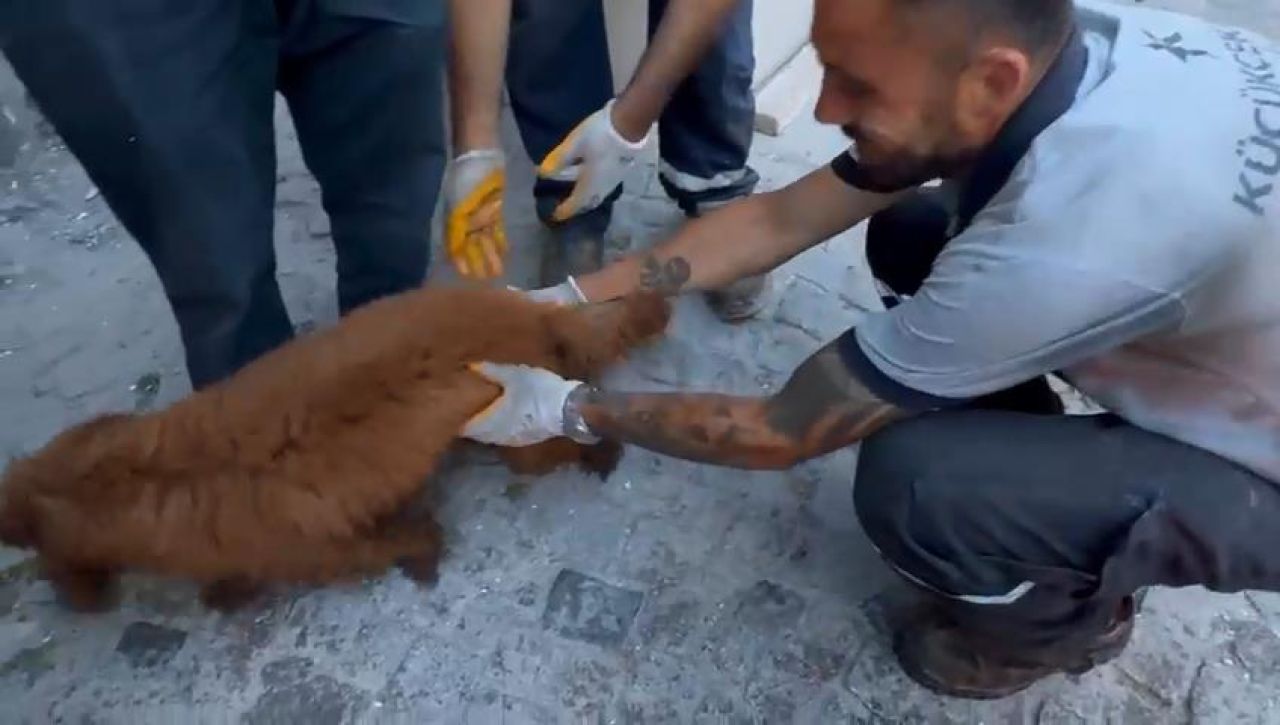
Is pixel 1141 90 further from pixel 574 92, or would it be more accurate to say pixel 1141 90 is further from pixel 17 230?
pixel 17 230

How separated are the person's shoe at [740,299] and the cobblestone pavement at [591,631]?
0.14 m

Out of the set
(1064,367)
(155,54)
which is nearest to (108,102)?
(155,54)

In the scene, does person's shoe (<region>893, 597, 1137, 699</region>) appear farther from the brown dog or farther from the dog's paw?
the dog's paw

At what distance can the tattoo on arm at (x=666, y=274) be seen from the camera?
62.7 inches

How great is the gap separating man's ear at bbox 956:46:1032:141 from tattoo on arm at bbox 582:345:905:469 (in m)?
0.26

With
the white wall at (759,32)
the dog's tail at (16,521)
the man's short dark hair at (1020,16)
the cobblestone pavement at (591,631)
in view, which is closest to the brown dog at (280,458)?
the dog's tail at (16,521)

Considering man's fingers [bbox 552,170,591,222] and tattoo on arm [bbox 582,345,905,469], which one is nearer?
tattoo on arm [bbox 582,345,905,469]

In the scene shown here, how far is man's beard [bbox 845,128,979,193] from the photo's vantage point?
3.94 ft

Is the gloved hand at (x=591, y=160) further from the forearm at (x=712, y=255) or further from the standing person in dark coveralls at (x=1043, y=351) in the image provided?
the standing person in dark coveralls at (x=1043, y=351)

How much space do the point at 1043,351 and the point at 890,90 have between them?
0.27 m

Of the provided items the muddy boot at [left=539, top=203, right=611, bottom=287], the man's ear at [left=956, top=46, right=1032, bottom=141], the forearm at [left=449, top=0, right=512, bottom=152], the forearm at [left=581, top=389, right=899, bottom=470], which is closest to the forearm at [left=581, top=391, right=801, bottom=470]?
the forearm at [left=581, top=389, right=899, bottom=470]

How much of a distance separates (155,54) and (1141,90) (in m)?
0.93

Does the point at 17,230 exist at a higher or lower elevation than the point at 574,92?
lower

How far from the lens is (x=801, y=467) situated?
1718 mm
